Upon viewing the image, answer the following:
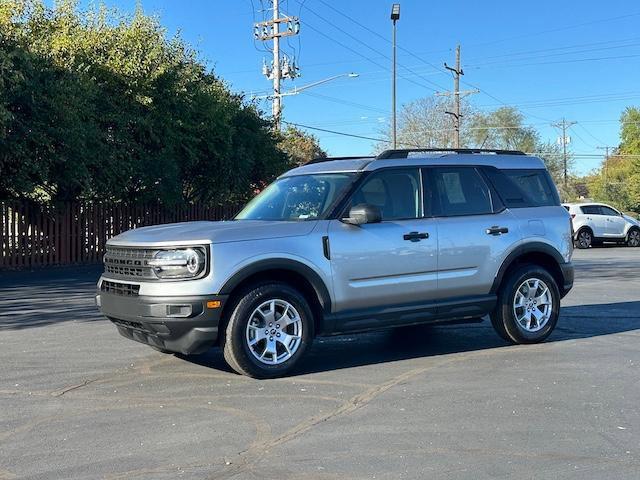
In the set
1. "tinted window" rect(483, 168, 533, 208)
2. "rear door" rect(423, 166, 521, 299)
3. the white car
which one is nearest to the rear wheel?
the white car

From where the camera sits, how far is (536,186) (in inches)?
320

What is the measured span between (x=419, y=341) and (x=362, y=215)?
234 centimetres

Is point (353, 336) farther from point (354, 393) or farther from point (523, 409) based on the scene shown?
point (523, 409)

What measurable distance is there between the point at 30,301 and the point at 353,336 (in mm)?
6177

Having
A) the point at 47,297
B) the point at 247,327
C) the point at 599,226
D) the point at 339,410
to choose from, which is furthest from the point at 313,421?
the point at 599,226

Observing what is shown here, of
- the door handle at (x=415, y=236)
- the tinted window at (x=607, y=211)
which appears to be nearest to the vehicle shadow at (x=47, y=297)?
the door handle at (x=415, y=236)

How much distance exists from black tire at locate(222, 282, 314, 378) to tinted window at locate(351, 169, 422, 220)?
1180 mm

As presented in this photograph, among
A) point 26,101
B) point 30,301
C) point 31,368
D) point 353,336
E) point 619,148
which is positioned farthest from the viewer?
point 619,148

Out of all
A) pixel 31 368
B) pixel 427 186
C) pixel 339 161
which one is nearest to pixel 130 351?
pixel 31 368

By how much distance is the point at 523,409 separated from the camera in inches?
214

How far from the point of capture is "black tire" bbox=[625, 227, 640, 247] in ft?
89.2

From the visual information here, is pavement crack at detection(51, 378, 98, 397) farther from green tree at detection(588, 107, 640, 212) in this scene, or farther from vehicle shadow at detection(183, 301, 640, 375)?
green tree at detection(588, 107, 640, 212)

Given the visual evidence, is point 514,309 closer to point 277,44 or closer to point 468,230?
point 468,230

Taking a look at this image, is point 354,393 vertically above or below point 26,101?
below
